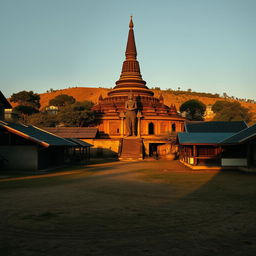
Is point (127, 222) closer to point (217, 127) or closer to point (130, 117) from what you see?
point (217, 127)

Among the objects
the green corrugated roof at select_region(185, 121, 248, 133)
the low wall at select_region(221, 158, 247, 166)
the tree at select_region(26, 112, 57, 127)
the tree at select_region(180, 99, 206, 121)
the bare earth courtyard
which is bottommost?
the bare earth courtyard

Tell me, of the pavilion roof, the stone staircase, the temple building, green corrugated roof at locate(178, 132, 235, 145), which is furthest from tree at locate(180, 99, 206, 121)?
green corrugated roof at locate(178, 132, 235, 145)

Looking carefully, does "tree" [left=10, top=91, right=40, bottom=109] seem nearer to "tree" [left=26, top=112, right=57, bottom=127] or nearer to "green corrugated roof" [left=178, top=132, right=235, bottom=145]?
"tree" [left=26, top=112, right=57, bottom=127]

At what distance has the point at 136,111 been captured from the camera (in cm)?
5925

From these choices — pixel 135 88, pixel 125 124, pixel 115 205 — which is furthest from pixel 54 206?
pixel 135 88

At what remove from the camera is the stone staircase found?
43287mm

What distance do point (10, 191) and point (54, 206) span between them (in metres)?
4.73

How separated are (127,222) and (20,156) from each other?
18479mm

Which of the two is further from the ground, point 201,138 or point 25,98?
point 25,98

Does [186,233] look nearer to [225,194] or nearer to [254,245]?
[254,245]

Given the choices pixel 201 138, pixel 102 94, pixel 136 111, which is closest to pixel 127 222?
pixel 201 138

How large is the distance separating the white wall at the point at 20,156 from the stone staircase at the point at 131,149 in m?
19.4

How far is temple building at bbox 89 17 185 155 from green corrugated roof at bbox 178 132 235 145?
2287cm

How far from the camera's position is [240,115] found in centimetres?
7294
